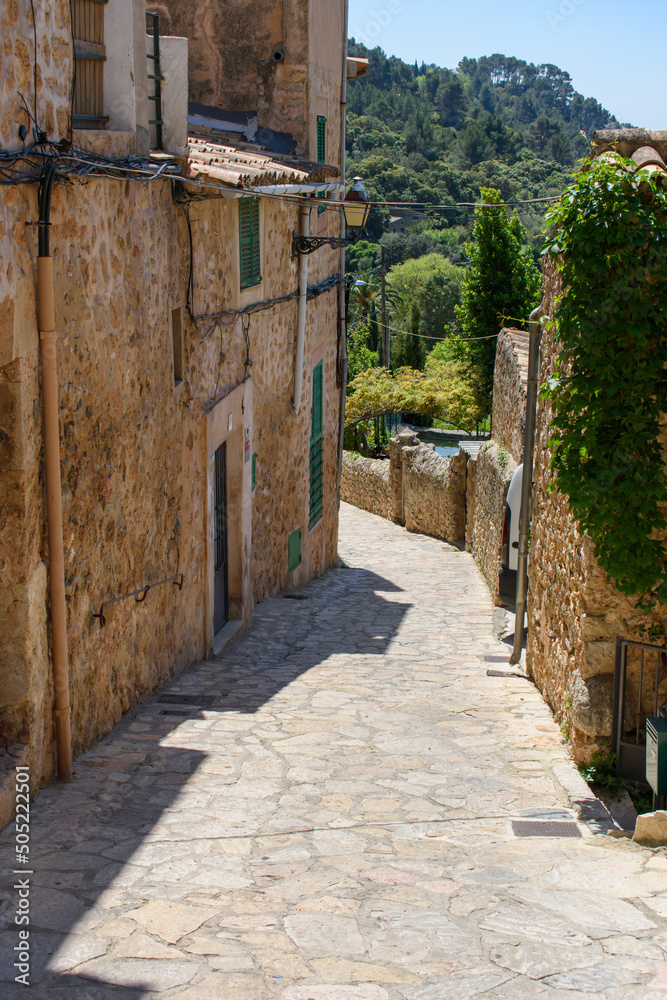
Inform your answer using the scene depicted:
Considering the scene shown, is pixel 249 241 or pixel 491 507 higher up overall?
pixel 249 241

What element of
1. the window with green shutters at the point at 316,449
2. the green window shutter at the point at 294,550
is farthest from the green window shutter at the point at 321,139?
the green window shutter at the point at 294,550

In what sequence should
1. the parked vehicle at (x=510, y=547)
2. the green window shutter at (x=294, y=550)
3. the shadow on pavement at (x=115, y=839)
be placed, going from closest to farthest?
the shadow on pavement at (x=115, y=839) → the parked vehicle at (x=510, y=547) → the green window shutter at (x=294, y=550)

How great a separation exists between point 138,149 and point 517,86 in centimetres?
15335

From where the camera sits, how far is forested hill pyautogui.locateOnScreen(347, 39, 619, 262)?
7988 centimetres

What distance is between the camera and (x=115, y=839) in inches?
173

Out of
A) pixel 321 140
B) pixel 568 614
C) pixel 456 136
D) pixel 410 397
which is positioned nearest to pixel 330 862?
pixel 568 614

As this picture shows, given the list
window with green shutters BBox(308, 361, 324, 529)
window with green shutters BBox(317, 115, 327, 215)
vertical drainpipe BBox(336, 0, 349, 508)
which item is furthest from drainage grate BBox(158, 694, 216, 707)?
vertical drainpipe BBox(336, 0, 349, 508)

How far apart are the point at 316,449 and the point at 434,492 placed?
5.76m

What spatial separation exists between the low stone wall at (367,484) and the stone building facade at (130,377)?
1261cm

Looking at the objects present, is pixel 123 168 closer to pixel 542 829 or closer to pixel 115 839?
pixel 115 839

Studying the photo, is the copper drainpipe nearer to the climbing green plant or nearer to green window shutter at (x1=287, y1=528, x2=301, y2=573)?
the climbing green plant

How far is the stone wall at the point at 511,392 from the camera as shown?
1145 centimetres

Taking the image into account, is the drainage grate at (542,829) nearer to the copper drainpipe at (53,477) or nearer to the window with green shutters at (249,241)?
Answer: the copper drainpipe at (53,477)

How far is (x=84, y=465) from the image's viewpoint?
546cm
